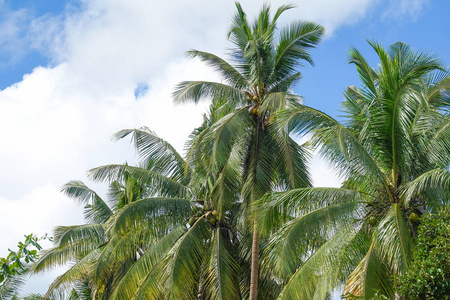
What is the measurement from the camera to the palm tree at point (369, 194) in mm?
11430

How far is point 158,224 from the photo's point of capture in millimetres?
16766

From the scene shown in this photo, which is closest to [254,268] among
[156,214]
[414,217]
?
[156,214]

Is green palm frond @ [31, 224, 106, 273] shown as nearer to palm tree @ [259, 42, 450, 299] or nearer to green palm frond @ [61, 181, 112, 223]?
green palm frond @ [61, 181, 112, 223]

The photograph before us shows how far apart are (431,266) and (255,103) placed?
7905 millimetres

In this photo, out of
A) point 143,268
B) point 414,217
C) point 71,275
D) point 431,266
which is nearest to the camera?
point 431,266

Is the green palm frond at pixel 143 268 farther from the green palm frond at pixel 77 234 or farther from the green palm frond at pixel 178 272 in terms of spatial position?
the green palm frond at pixel 77 234

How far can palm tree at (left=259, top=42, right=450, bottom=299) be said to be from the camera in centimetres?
1143

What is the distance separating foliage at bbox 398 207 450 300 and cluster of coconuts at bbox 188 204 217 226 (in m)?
7.16

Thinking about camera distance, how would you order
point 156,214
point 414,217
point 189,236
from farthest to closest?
point 156,214 < point 189,236 < point 414,217

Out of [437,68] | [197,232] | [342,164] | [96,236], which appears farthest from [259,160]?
[96,236]

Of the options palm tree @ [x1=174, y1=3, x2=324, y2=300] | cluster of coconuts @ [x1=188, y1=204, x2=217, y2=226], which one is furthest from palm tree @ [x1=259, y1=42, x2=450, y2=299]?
cluster of coconuts @ [x1=188, y1=204, x2=217, y2=226]

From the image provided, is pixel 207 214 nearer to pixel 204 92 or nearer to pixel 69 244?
pixel 204 92

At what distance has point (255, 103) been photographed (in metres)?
16.4

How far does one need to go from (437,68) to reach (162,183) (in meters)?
8.13
